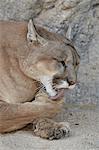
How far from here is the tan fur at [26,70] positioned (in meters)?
4.30

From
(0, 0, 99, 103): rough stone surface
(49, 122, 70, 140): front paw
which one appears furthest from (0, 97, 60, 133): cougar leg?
(0, 0, 99, 103): rough stone surface

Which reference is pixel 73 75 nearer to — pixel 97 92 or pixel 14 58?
pixel 14 58

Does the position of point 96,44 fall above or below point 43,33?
below

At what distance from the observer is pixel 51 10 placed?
5508 mm

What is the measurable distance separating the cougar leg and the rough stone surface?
3.44 ft

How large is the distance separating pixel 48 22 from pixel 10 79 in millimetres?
1201

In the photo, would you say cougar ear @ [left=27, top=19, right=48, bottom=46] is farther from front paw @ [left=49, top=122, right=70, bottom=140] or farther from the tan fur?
front paw @ [left=49, top=122, right=70, bottom=140]

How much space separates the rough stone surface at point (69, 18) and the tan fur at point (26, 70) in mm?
879

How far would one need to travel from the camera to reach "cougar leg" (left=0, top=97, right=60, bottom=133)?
168 inches

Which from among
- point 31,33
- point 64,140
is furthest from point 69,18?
point 64,140

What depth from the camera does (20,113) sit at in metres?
4.30

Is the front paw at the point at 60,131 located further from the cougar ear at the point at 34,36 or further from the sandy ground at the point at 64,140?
the cougar ear at the point at 34,36

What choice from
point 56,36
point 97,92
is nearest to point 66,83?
point 56,36

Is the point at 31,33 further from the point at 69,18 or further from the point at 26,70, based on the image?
the point at 69,18
